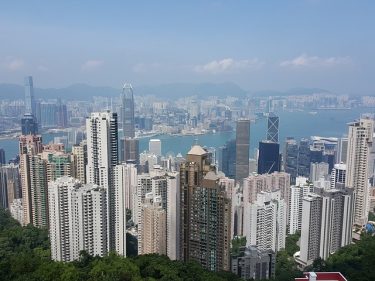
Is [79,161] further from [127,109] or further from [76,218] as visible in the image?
[127,109]

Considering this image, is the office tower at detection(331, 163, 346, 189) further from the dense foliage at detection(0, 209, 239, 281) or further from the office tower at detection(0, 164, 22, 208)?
the office tower at detection(0, 164, 22, 208)

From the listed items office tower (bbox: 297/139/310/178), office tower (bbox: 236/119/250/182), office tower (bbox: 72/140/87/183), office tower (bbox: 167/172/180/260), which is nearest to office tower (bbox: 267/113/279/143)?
office tower (bbox: 297/139/310/178)

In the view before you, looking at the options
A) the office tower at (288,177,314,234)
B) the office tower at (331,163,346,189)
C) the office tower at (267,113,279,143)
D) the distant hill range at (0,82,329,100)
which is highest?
the distant hill range at (0,82,329,100)

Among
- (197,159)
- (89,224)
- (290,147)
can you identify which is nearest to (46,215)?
(89,224)

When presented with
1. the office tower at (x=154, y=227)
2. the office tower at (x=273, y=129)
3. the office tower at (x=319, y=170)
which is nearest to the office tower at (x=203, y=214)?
the office tower at (x=154, y=227)

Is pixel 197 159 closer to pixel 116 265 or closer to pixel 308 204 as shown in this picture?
pixel 116 265

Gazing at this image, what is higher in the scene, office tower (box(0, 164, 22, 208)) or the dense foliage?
the dense foliage
